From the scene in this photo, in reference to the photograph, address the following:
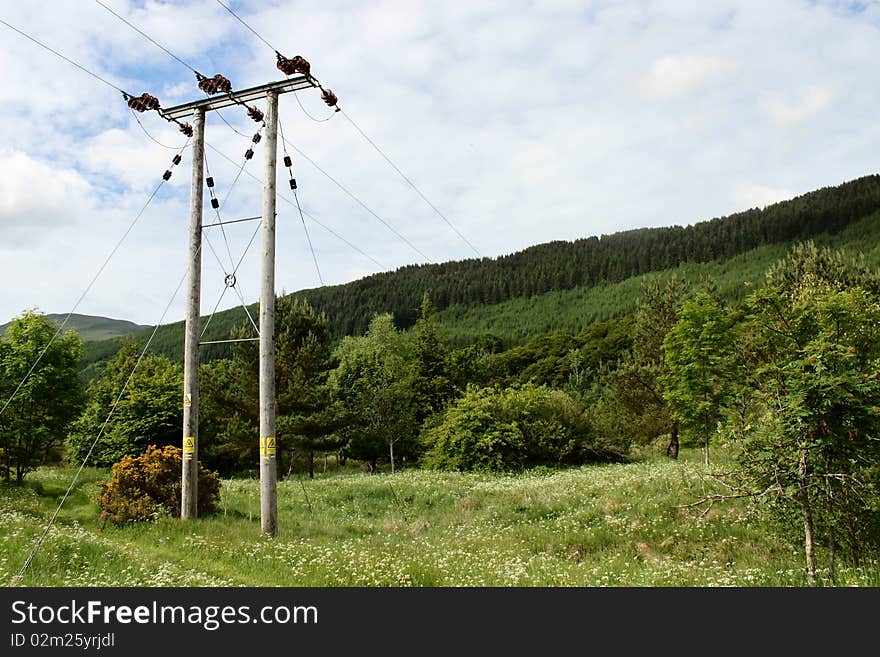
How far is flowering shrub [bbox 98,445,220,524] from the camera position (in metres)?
15.0

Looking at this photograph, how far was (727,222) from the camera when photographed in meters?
170

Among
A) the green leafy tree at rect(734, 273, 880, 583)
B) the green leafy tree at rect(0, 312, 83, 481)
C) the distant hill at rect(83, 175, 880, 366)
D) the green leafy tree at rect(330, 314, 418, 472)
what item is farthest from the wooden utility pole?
the distant hill at rect(83, 175, 880, 366)

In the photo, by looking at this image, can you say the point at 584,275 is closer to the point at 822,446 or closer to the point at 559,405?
the point at 559,405

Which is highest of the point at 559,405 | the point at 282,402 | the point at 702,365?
the point at 702,365

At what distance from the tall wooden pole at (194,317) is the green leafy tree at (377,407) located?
23.4 meters

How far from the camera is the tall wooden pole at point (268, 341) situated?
13.4 meters

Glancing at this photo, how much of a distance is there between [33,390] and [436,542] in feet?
64.7

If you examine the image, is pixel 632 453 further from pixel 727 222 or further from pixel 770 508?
pixel 727 222

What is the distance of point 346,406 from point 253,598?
3383 centimetres

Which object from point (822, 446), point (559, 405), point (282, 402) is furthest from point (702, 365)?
point (282, 402)

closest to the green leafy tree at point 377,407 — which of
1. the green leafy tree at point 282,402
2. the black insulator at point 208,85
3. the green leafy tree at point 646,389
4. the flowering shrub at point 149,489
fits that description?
the green leafy tree at point 282,402

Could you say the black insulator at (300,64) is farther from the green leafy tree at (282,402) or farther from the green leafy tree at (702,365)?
the green leafy tree at (282,402)

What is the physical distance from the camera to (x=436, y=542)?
44.9ft

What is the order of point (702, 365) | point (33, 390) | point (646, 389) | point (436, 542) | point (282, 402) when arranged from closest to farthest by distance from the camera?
point (436, 542) < point (33, 390) < point (702, 365) < point (282, 402) < point (646, 389)
